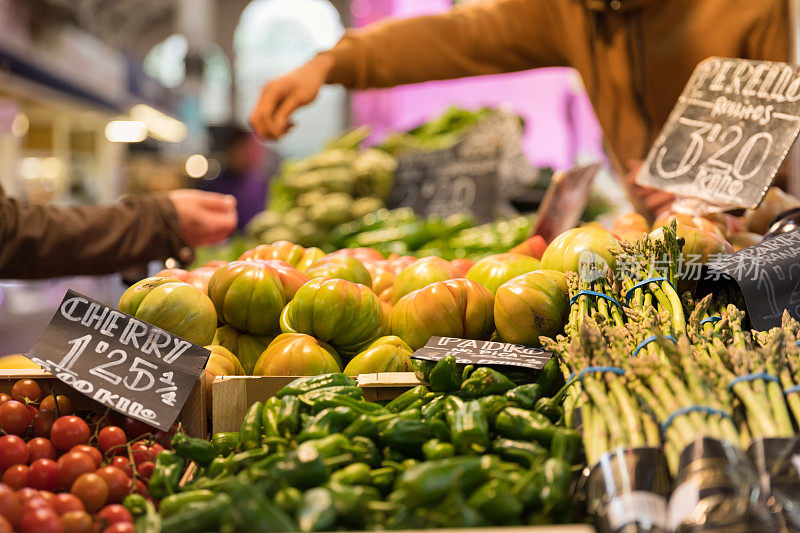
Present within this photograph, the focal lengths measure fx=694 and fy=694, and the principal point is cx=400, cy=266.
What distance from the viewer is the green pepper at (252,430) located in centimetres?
138

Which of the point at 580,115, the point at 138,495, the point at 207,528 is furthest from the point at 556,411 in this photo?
the point at 580,115

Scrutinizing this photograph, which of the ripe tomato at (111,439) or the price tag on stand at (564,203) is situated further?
the price tag on stand at (564,203)

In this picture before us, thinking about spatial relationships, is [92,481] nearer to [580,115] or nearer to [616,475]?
[616,475]

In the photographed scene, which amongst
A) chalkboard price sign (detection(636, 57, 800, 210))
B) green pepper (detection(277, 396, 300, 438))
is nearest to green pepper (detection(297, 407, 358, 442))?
green pepper (detection(277, 396, 300, 438))

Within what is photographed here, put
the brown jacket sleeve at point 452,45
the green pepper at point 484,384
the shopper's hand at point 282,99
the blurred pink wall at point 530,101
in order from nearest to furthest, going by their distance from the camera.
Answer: the green pepper at point 484,384 → the shopper's hand at point 282,99 → the brown jacket sleeve at point 452,45 → the blurred pink wall at point 530,101

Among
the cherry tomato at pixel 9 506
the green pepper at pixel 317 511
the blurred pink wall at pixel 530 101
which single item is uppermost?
the cherry tomato at pixel 9 506

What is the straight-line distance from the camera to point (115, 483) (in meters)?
1.32

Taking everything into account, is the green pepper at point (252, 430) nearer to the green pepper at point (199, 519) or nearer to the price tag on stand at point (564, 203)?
the green pepper at point (199, 519)

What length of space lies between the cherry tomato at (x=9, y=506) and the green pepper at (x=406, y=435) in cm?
63

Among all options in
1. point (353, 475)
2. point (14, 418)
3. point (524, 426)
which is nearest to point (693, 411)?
point (524, 426)

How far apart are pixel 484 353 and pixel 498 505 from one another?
0.55 metres

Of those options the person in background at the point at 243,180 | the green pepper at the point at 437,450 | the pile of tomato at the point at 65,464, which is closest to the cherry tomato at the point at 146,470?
the pile of tomato at the point at 65,464

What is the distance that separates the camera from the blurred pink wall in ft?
20.4

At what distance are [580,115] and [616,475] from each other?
562cm
